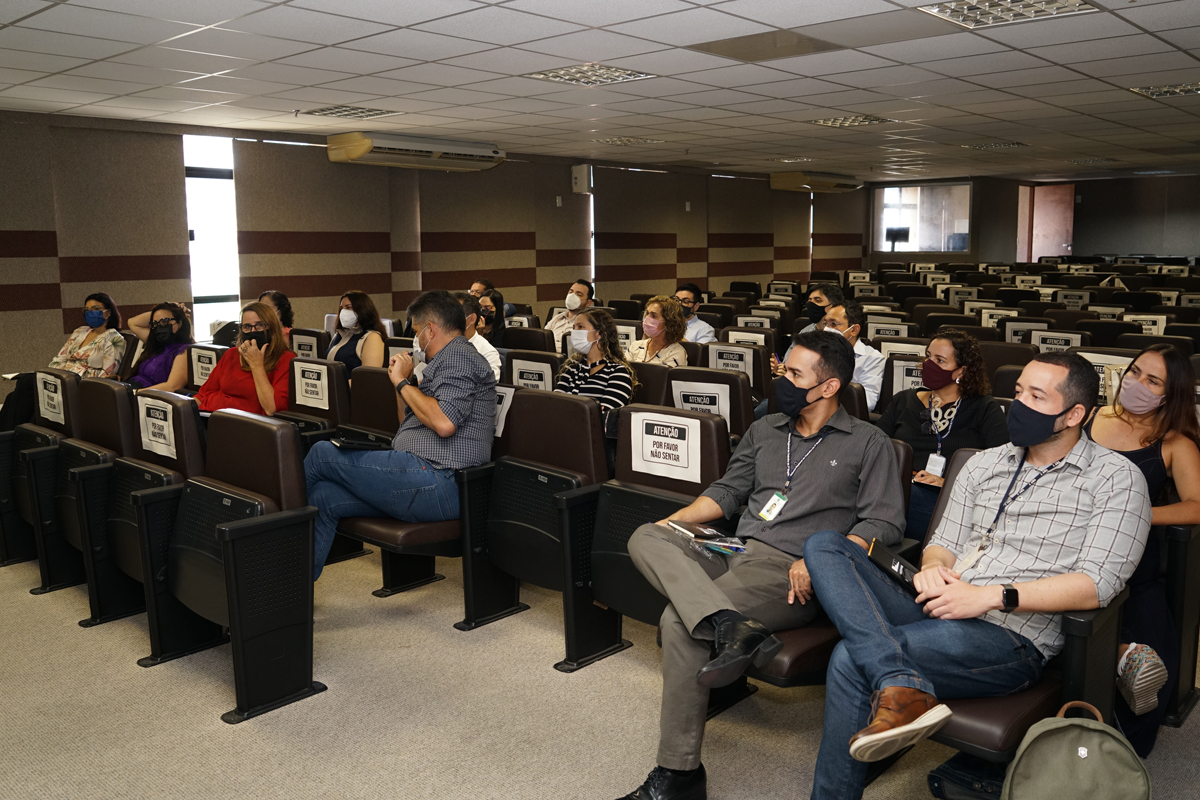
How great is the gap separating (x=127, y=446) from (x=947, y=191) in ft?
65.3

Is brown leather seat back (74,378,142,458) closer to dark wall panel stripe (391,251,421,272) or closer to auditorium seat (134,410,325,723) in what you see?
auditorium seat (134,410,325,723)

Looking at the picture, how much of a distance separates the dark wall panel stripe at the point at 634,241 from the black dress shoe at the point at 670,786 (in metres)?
13.0

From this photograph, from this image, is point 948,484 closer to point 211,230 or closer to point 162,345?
point 162,345

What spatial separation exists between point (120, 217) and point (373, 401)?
251 inches

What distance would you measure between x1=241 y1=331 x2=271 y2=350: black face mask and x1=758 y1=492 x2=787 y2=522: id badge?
2.98 m

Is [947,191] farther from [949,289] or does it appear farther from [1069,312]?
[1069,312]

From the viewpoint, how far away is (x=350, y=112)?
28.3ft

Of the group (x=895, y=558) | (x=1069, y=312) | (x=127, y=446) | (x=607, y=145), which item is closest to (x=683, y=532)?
(x=895, y=558)

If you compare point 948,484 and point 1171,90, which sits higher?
point 1171,90

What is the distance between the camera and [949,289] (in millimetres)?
12578

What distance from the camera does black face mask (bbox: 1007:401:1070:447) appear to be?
233 cm

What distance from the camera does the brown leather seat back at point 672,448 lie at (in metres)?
3.02

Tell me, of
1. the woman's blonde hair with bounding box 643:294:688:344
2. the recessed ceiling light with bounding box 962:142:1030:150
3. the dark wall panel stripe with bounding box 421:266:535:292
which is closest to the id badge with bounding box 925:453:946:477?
the woman's blonde hair with bounding box 643:294:688:344

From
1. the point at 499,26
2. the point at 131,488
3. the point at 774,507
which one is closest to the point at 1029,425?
the point at 774,507
